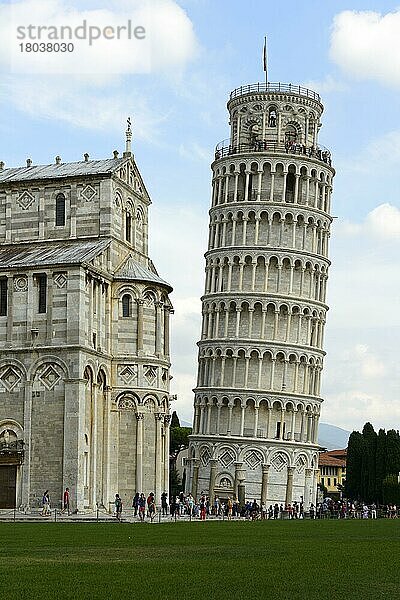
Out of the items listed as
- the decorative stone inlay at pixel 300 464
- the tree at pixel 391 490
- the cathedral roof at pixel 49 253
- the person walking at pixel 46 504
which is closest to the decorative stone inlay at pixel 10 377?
the cathedral roof at pixel 49 253

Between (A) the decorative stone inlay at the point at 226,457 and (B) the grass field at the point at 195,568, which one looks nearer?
(B) the grass field at the point at 195,568

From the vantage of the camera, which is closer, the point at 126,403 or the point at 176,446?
the point at 126,403

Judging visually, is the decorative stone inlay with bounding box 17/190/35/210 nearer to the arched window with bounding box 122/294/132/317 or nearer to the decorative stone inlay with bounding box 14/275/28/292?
the decorative stone inlay with bounding box 14/275/28/292

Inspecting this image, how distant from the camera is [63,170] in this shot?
7319cm

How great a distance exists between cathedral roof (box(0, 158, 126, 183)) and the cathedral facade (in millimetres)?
96

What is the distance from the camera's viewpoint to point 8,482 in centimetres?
6475

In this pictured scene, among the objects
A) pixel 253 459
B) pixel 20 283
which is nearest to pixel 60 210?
pixel 20 283

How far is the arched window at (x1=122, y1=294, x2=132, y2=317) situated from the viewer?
6962 cm

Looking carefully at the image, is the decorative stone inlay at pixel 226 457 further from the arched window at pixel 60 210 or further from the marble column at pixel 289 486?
the arched window at pixel 60 210

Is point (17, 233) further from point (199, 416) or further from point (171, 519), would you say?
point (199, 416)

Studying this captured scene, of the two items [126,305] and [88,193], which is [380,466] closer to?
[126,305]

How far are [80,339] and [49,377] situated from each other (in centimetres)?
284

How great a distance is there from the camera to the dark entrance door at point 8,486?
64562 millimetres

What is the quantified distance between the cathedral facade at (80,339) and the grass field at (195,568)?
25.7 m
